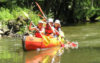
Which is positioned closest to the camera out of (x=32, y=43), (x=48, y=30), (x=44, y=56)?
(x=44, y=56)

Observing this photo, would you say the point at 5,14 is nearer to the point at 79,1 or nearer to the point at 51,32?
the point at 51,32

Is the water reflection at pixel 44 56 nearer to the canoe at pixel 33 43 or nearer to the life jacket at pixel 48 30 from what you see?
the canoe at pixel 33 43

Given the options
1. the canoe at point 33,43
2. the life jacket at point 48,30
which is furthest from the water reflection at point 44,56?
the life jacket at point 48,30

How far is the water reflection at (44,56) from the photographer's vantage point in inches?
389

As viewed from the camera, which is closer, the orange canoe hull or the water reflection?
the water reflection

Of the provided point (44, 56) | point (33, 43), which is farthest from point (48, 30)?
point (44, 56)

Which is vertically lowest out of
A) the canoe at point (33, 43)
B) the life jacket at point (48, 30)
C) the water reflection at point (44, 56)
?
the water reflection at point (44, 56)

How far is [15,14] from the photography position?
2147 centimetres

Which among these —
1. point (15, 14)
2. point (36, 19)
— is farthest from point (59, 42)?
point (15, 14)

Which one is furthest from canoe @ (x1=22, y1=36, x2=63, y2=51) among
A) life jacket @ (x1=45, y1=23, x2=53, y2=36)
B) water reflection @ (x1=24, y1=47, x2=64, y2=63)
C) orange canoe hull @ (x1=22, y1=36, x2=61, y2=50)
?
life jacket @ (x1=45, y1=23, x2=53, y2=36)

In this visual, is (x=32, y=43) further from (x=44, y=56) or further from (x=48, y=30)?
(x=48, y=30)

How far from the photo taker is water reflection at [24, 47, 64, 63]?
32.4 ft

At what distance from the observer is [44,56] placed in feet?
35.4

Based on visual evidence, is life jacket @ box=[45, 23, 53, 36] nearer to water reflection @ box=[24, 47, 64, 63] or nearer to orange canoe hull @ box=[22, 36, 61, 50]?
orange canoe hull @ box=[22, 36, 61, 50]
